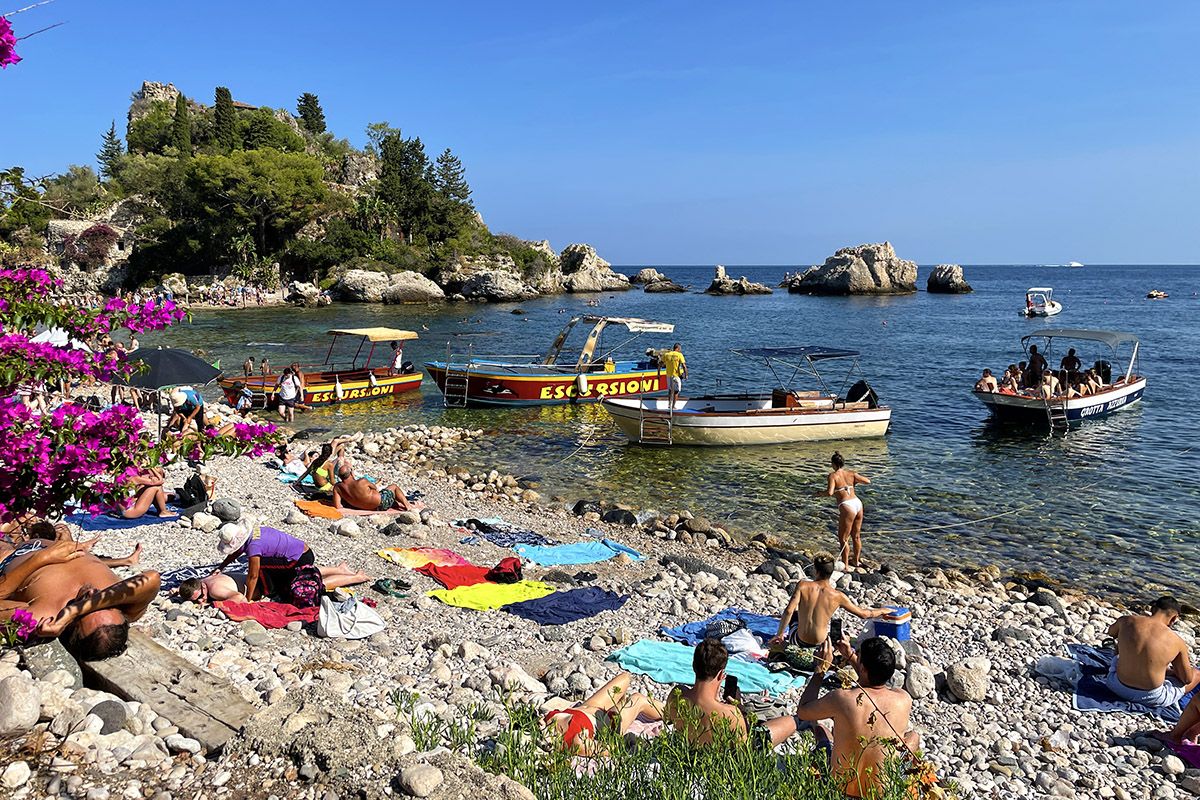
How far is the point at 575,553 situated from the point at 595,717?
609 cm

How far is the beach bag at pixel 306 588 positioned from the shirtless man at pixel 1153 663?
8391mm

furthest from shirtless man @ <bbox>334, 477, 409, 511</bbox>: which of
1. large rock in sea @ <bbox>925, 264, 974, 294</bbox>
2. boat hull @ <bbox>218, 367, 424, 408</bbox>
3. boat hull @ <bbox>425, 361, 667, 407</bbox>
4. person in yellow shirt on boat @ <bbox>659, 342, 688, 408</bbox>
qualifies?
large rock in sea @ <bbox>925, 264, 974, 294</bbox>

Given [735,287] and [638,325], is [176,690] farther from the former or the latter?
[735,287]

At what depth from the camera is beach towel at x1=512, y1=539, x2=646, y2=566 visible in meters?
11.7

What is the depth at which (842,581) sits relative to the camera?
11.4m

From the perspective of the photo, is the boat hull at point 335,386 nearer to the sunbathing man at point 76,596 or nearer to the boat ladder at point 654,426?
the boat ladder at point 654,426

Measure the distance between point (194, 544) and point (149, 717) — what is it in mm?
5623

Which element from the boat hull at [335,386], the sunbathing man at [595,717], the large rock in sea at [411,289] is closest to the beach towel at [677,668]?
the sunbathing man at [595,717]

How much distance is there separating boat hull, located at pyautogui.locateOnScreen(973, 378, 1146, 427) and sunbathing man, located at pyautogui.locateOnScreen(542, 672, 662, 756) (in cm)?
2034

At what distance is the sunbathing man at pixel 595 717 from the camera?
535 centimetres

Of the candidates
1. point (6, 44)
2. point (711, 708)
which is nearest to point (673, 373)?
point (711, 708)

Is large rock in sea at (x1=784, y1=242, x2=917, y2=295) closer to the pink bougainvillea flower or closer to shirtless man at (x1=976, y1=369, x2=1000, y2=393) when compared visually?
shirtless man at (x1=976, y1=369, x2=1000, y2=393)

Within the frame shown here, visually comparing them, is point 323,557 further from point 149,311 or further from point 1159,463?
point 1159,463

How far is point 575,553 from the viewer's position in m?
12.1
